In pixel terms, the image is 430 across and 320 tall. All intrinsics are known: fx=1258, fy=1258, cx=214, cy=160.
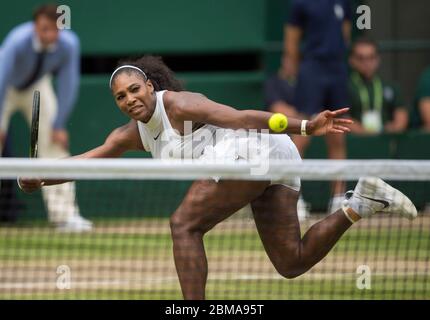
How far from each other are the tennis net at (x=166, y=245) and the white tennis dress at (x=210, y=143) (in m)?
0.16

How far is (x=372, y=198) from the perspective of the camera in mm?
6715

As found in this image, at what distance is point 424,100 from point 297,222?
17.9 ft

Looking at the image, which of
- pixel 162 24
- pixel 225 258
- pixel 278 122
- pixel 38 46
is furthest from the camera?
pixel 162 24

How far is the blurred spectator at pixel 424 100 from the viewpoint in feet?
39.0

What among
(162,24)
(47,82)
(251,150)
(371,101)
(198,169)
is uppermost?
(162,24)

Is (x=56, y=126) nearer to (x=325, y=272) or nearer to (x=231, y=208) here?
(x=325, y=272)

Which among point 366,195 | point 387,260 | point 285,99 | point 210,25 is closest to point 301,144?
point 285,99

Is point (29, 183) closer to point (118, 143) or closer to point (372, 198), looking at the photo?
point (118, 143)

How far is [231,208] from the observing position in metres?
6.48

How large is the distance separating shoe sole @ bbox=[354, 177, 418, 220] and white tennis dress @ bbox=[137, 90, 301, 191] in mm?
369

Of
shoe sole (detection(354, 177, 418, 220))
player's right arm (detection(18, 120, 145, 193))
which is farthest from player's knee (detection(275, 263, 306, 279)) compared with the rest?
player's right arm (detection(18, 120, 145, 193))

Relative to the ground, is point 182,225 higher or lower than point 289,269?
higher

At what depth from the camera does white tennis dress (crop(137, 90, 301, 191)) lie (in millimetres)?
6531

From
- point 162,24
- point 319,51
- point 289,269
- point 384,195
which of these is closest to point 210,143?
point 289,269
